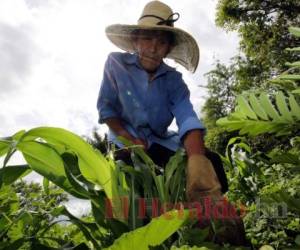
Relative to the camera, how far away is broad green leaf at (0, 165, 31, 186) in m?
1.01

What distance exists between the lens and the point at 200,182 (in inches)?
47.9

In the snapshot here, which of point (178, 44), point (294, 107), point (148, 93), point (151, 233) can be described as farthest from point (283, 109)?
point (178, 44)

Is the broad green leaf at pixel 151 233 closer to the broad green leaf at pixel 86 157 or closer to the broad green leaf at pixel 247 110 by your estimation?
the broad green leaf at pixel 247 110

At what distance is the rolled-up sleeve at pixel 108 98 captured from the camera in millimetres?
1612

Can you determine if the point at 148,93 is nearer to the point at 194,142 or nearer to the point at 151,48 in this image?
the point at 151,48

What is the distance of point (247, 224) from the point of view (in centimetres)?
160

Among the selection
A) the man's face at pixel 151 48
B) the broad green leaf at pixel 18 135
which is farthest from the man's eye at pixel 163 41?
the broad green leaf at pixel 18 135

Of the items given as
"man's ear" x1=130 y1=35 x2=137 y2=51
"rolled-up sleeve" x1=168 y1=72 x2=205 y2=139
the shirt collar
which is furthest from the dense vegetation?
"man's ear" x1=130 y1=35 x2=137 y2=51

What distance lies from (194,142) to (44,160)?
0.50 meters

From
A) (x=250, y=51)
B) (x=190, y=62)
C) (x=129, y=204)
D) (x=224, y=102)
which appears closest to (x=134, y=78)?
(x=190, y=62)

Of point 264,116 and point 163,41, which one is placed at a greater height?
point 163,41

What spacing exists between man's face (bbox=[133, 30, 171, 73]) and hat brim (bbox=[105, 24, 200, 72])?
8cm

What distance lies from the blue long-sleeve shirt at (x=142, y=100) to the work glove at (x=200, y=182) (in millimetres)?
347

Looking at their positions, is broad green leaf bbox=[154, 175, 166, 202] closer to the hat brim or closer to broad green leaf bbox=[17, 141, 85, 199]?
broad green leaf bbox=[17, 141, 85, 199]
